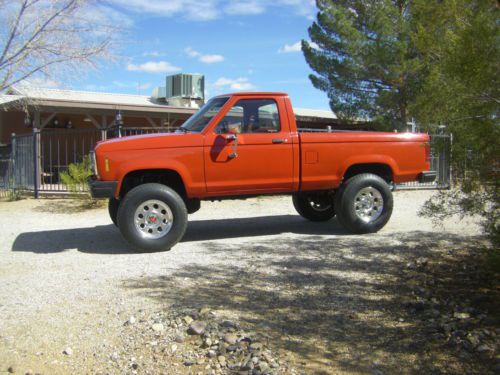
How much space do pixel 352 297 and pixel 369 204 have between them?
131 inches

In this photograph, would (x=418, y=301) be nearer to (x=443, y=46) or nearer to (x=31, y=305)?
(x=443, y=46)

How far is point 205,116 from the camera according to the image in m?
7.58

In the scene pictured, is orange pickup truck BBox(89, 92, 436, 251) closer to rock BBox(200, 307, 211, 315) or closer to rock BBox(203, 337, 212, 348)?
rock BBox(200, 307, 211, 315)

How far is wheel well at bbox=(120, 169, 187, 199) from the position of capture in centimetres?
728

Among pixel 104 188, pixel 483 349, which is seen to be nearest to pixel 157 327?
pixel 483 349

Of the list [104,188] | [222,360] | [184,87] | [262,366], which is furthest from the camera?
[184,87]

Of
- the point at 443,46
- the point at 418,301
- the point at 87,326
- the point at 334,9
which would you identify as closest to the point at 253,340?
the point at 87,326

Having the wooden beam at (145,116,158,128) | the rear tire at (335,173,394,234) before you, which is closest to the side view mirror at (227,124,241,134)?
the rear tire at (335,173,394,234)

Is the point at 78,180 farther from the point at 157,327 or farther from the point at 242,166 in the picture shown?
the point at 157,327

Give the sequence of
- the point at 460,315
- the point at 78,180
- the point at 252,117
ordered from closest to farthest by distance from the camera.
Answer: the point at 460,315
the point at 252,117
the point at 78,180

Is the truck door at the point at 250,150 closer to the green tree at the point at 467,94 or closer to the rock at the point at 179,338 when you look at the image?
the green tree at the point at 467,94

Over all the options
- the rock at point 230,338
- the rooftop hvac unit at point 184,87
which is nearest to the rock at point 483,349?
the rock at point 230,338

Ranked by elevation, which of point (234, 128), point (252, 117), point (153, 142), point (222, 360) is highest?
point (252, 117)

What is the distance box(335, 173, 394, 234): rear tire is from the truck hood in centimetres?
236
